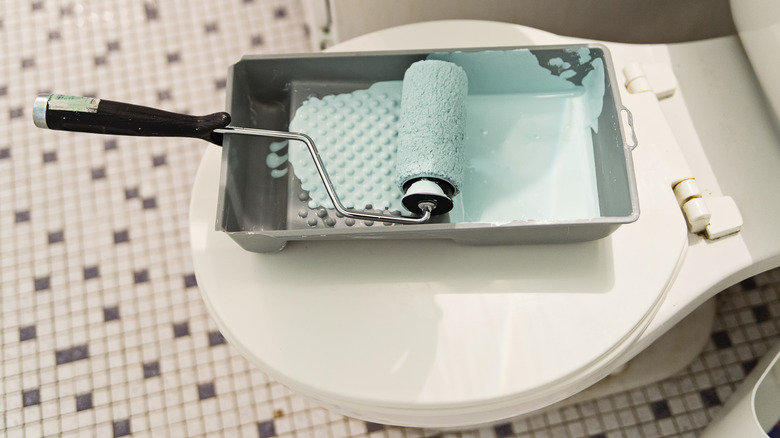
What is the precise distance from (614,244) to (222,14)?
0.88 m

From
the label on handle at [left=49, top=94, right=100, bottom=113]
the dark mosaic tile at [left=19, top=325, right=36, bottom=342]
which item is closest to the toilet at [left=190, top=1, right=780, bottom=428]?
the label on handle at [left=49, top=94, right=100, bottom=113]

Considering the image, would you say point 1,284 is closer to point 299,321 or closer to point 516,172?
point 299,321

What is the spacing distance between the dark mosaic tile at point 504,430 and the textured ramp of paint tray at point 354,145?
46 centimetres

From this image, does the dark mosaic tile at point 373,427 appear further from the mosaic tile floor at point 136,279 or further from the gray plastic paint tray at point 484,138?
the gray plastic paint tray at point 484,138

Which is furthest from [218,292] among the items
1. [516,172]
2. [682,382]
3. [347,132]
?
[682,382]

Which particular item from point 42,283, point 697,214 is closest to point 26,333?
point 42,283

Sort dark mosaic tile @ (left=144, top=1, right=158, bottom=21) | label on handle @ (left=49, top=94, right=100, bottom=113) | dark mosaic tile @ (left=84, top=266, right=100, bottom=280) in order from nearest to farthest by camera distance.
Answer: label on handle @ (left=49, top=94, right=100, bottom=113) < dark mosaic tile @ (left=84, top=266, right=100, bottom=280) < dark mosaic tile @ (left=144, top=1, right=158, bottom=21)

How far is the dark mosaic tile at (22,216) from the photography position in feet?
3.50

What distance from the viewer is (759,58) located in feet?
2.15

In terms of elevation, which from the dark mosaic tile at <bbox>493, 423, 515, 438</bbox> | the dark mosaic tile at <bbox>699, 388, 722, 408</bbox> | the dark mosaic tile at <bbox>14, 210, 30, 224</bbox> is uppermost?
the dark mosaic tile at <bbox>14, 210, 30, 224</bbox>

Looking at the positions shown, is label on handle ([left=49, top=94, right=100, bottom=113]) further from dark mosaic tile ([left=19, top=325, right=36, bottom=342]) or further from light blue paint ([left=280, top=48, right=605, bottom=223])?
dark mosaic tile ([left=19, top=325, right=36, bottom=342])

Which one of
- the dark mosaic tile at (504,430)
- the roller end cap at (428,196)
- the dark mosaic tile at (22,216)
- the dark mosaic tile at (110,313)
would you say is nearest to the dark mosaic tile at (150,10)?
the dark mosaic tile at (22,216)

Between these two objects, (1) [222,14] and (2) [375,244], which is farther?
(1) [222,14]

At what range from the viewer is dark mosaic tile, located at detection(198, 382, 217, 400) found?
3.15 ft
